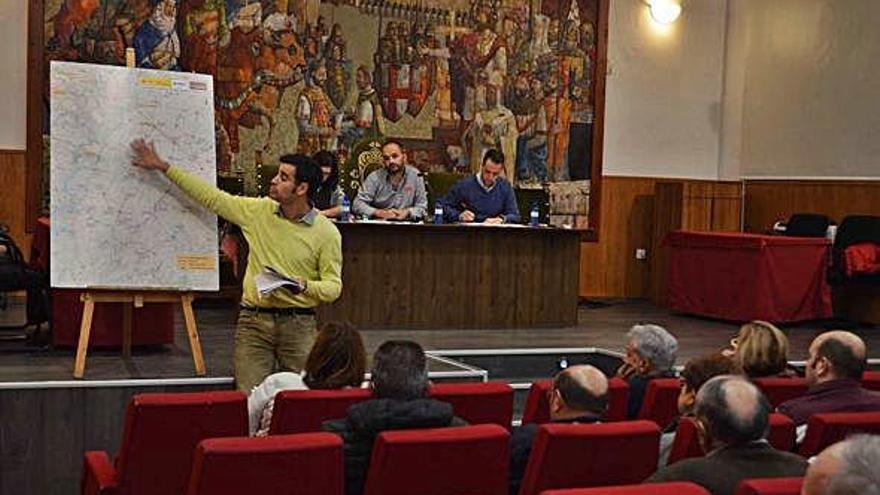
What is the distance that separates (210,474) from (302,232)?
2517 millimetres

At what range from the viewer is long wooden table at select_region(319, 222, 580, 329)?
8812 millimetres

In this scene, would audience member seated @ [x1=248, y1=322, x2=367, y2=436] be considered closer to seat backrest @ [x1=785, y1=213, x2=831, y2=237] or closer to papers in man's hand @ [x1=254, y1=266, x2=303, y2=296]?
papers in man's hand @ [x1=254, y1=266, x2=303, y2=296]

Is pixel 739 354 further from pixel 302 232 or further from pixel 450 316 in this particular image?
pixel 450 316

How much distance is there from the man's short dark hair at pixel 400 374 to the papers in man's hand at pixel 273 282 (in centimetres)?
156

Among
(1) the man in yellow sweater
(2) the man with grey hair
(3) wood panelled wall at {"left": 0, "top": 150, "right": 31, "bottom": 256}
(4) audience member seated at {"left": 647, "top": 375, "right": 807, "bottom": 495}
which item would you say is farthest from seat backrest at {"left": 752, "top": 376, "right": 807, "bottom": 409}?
(3) wood panelled wall at {"left": 0, "top": 150, "right": 31, "bottom": 256}

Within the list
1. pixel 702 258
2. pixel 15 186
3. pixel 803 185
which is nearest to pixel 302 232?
pixel 15 186

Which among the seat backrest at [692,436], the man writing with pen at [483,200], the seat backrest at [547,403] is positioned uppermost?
the man writing with pen at [483,200]

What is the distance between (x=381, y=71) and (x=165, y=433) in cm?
772

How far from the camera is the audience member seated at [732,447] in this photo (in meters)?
3.00

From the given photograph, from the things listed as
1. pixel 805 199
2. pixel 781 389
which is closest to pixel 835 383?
pixel 781 389

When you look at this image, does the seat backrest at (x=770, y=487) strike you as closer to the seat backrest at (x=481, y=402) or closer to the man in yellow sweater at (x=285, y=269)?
the seat backrest at (x=481, y=402)

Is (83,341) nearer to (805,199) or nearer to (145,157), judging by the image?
(145,157)

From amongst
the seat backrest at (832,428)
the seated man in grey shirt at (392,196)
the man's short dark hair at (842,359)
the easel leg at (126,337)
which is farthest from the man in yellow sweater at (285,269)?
the seated man in grey shirt at (392,196)

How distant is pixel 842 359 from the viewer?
428 cm
